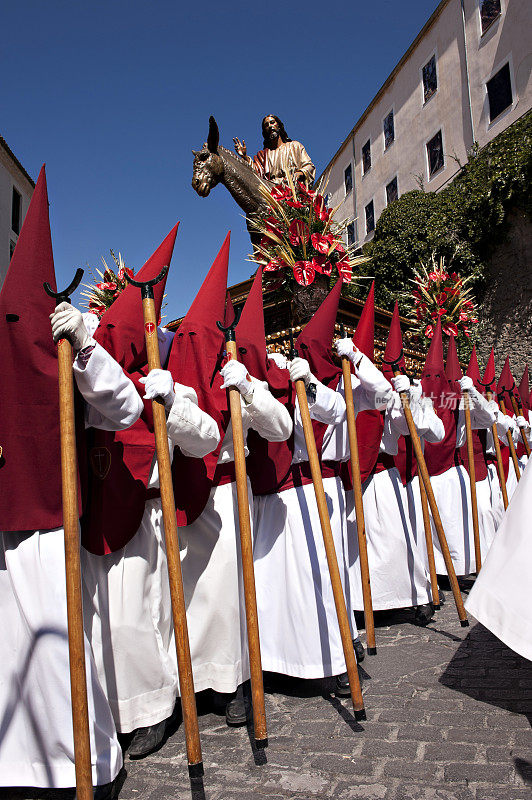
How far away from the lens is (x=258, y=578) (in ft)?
13.1

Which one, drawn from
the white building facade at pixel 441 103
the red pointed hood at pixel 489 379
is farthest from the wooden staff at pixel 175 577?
the white building facade at pixel 441 103

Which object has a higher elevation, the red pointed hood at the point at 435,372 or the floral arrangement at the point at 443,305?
the floral arrangement at the point at 443,305

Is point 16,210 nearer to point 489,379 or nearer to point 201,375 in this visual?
point 489,379

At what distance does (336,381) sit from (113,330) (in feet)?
6.79

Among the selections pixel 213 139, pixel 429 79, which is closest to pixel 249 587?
pixel 213 139

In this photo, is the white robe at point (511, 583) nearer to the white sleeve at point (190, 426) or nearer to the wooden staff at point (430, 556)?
A: the white sleeve at point (190, 426)

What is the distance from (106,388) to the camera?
8.45 feet

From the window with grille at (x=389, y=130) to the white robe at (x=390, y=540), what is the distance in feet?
65.6

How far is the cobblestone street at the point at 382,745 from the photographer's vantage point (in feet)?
8.05

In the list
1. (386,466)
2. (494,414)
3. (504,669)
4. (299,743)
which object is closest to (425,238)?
(494,414)

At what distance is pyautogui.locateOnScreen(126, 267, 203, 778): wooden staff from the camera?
7.85 feet

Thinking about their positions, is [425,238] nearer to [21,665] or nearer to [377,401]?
[377,401]

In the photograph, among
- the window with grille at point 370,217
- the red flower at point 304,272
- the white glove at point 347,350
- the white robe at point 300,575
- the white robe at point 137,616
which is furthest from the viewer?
the window with grille at point 370,217

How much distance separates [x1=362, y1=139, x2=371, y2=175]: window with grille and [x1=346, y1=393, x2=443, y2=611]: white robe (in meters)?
21.5
